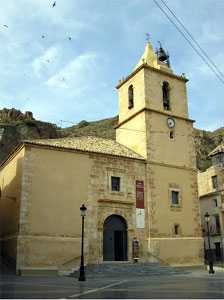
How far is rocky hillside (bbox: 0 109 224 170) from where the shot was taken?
42031 millimetres

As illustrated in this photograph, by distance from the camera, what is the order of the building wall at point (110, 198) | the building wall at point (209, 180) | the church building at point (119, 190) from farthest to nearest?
the building wall at point (209, 180) < the building wall at point (110, 198) < the church building at point (119, 190)

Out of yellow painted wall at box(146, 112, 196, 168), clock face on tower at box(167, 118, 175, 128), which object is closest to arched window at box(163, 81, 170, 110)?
clock face on tower at box(167, 118, 175, 128)

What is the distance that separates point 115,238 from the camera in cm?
2630

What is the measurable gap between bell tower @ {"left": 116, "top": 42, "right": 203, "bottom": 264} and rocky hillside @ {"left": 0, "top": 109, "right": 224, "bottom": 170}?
592 inches

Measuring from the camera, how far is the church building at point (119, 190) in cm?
2297

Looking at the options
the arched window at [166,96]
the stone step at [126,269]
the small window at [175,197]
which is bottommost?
the stone step at [126,269]

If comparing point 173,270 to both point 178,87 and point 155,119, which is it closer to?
point 155,119

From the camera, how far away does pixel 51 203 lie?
23453 millimetres

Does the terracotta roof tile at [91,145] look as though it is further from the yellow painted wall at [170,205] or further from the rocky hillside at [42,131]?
the rocky hillside at [42,131]

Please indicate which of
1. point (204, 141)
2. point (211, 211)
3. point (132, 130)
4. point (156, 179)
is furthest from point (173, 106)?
point (204, 141)

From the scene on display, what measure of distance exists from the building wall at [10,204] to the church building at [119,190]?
0.24 feet

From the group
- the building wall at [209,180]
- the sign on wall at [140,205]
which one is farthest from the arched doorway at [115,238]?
the building wall at [209,180]

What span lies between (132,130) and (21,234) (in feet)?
44.2

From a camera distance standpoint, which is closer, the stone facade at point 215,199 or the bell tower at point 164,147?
the bell tower at point 164,147
